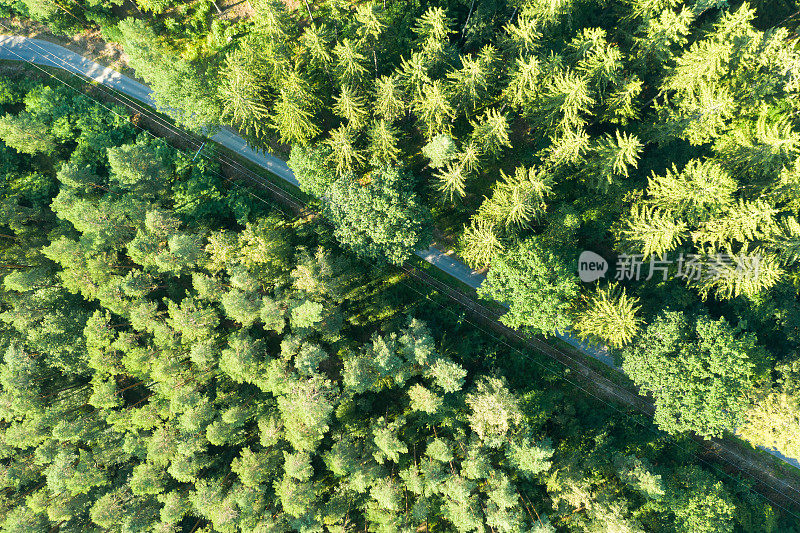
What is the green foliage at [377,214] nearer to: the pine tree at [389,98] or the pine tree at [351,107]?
the pine tree at [351,107]

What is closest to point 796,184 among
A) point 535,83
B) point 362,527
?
point 535,83

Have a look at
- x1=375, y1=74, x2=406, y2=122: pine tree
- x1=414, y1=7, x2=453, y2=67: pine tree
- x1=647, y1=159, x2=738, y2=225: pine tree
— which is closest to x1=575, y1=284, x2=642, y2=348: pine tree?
x1=647, y1=159, x2=738, y2=225: pine tree

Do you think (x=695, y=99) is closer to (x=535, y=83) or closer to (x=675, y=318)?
(x=535, y=83)

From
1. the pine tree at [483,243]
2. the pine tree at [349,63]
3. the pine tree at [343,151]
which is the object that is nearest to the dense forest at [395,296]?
the pine tree at [349,63]

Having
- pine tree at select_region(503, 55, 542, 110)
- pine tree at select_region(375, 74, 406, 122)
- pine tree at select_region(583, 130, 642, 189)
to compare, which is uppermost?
pine tree at select_region(503, 55, 542, 110)

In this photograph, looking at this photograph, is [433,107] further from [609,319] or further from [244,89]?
[609,319]

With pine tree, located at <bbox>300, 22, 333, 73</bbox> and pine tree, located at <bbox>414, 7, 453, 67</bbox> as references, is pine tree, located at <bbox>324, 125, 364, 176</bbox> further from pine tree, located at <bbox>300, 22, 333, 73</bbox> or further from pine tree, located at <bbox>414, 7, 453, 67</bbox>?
pine tree, located at <bbox>414, 7, 453, 67</bbox>

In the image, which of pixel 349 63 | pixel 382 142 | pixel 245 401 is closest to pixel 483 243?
pixel 382 142

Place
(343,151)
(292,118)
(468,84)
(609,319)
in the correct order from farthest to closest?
(343,151) → (292,118) → (468,84) → (609,319)

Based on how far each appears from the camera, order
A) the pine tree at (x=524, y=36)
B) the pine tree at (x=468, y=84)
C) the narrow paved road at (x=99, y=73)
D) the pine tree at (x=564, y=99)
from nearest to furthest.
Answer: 1. the pine tree at (x=564, y=99)
2. the pine tree at (x=468, y=84)
3. the pine tree at (x=524, y=36)
4. the narrow paved road at (x=99, y=73)
